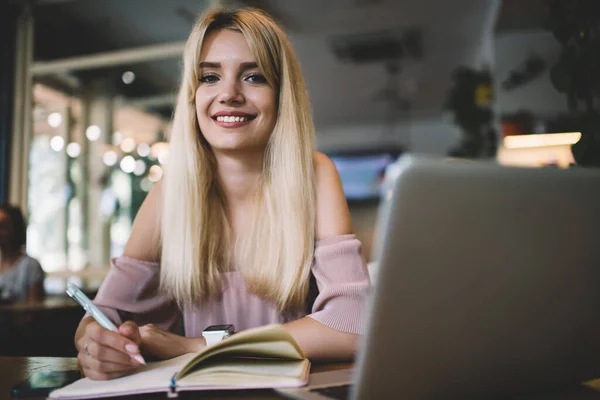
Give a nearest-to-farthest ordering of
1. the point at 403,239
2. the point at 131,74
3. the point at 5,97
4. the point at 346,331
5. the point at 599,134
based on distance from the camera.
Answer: the point at 403,239 → the point at 346,331 → the point at 599,134 → the point at 5,97 → the point at 131,74

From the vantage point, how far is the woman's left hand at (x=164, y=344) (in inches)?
31.6

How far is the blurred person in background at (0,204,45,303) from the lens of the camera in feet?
8.39

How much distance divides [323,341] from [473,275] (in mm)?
→ 425

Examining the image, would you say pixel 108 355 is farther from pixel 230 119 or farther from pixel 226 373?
pixel 230 119

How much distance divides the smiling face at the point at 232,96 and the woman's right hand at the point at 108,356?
526 mm

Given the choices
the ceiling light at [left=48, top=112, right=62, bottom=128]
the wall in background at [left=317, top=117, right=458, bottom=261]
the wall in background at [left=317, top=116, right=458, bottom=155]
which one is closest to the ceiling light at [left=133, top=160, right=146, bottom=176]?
the ceiling light at [left=48, top=112, right=62, bottom=128]

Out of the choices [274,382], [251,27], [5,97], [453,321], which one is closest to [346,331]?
[274,382]

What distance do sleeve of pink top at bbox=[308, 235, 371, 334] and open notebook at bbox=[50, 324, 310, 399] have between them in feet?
0.60

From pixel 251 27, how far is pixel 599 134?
3.55 ft

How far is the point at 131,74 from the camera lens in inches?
165

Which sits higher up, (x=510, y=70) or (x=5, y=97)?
(x=510, y=70)

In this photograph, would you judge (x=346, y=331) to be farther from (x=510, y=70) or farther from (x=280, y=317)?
(x=510, y=70)

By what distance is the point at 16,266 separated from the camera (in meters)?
2.65

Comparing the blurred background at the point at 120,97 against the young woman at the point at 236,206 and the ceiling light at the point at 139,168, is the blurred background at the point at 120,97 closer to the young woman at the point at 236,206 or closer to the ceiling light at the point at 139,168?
the ceiling light at the point at 139,168
